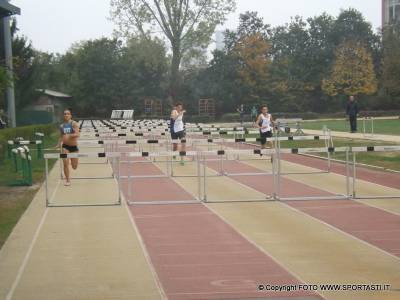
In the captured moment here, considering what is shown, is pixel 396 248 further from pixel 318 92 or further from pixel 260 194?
pixel 318 92

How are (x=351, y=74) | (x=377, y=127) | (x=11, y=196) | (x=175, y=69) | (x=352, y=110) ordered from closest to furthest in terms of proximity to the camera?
(x=11, y=196) < (x=352, y=110) < (x=377, y=127) < (x=175, y=69) < (x=351, y=74)

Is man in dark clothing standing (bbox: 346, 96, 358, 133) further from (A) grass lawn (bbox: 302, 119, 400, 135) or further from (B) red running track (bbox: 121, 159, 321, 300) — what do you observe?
(B) red running track (bbox: 121, 159, 321, 300)

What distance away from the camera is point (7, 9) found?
34500mm

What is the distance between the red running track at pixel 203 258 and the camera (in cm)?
682

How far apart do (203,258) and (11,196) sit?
725cm

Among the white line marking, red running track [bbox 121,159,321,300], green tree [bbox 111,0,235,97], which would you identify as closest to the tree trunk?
green tree [bbox 111,0,235,97]

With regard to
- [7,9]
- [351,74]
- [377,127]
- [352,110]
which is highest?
[7,9]

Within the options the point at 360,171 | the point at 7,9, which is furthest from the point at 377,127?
the point at 360,171

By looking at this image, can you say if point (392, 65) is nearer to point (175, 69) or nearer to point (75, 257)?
point (175, 69)

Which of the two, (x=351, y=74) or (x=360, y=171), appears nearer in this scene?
(x=360, y=171)

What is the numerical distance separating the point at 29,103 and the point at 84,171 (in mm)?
35996

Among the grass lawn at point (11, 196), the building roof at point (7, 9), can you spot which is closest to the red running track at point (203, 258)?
the grass lawn at point (11, 196)

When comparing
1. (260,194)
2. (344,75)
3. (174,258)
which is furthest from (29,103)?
(174,258)

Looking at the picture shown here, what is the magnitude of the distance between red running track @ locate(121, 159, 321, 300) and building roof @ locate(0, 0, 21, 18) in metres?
23.5
